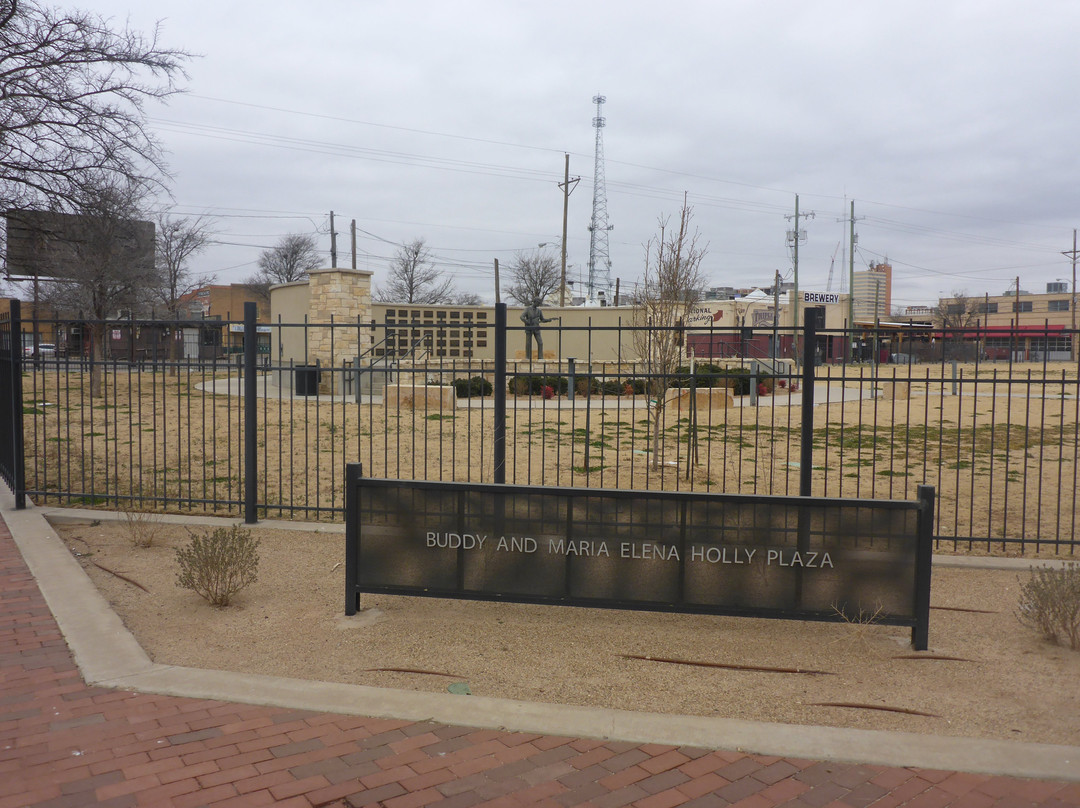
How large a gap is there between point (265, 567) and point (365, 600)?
1.23 metres

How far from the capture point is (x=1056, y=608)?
197 inches

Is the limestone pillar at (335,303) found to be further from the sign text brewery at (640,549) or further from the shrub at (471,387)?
the sign text brewery at (640,549)

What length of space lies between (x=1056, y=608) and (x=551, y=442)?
9193 millimetres

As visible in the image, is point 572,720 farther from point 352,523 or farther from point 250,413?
point 250,413

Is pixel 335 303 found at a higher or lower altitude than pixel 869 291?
lower

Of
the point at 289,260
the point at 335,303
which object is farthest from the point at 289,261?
the point at 335,303

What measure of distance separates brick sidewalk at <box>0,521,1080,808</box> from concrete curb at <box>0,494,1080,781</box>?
0.07m

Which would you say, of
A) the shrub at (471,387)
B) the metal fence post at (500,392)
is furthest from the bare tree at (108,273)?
the metal fence post at (500,392)

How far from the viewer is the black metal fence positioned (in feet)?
25.4

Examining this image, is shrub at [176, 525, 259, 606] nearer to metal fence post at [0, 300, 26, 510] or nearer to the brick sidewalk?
the brick sidewalk

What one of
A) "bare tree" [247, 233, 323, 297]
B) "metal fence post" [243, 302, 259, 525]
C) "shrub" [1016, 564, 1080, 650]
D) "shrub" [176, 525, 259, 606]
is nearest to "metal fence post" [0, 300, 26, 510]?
"metal fence post" [243, 302, 259, 525]

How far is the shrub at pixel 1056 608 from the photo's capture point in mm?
4988

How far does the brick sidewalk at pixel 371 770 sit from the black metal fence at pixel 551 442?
299 centimetres

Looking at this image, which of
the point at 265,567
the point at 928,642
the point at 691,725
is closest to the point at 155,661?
the point at 265,567
